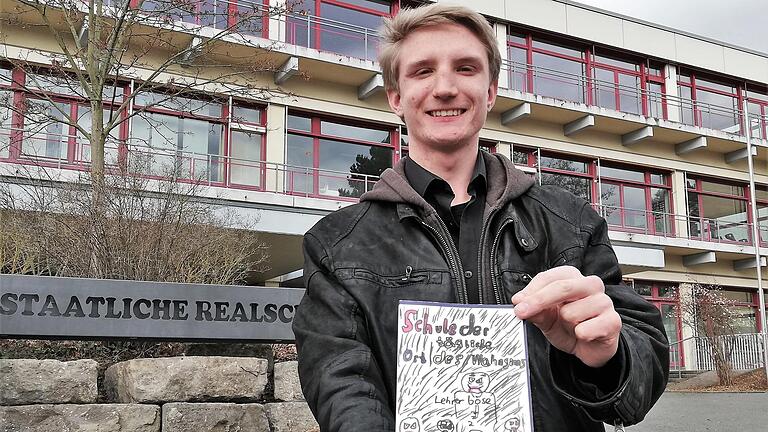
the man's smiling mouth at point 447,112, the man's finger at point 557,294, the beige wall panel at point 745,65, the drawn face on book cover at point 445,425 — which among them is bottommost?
the drawn face on book cover at point 445,425

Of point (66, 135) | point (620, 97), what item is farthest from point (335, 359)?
point (620, 97)

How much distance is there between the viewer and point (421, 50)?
1631 millimetres

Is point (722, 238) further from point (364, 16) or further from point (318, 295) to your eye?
point (318, 295)

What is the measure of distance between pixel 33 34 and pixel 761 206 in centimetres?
2459

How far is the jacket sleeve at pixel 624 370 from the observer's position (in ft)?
4.34

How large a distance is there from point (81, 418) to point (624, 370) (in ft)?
14.2

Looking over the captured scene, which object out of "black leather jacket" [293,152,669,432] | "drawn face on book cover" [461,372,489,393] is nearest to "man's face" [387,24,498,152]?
"black leather jacket" [293,152,669,432]

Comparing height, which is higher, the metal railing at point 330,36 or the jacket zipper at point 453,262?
the metal railing at point 330,36

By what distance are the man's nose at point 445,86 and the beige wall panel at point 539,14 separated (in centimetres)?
2050

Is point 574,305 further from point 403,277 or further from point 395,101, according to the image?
point 395,101

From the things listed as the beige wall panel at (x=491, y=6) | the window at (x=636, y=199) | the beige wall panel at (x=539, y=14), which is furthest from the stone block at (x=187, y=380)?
the window at (x=636, y=199)

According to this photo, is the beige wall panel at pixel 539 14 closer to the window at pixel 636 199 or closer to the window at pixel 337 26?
the window at pixel 337 26

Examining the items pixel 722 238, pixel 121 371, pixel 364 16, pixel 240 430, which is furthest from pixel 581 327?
pixel 722 238

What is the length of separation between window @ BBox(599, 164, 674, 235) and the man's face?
21389mm
